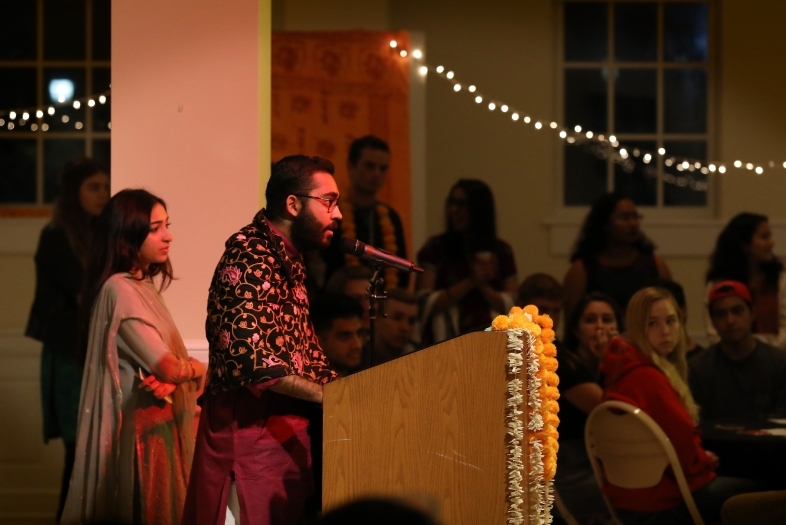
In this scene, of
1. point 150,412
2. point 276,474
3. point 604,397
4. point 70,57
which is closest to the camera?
point 276,474

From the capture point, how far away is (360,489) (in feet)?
9.28

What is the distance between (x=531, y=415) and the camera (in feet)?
8.68

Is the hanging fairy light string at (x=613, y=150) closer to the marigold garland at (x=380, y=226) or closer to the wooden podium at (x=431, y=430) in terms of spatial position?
the marigold garland at (x=380, y=226)

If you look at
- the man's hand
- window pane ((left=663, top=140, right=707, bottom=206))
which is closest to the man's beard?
the man's hand

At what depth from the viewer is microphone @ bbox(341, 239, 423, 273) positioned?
2965mm

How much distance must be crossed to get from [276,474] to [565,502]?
1.83m

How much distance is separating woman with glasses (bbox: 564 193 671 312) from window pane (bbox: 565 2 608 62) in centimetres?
188

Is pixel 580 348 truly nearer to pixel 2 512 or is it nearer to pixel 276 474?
pixel 276 474

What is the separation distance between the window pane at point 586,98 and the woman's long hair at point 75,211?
3.23 m

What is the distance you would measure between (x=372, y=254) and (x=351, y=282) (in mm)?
2168

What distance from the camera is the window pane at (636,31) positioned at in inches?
295

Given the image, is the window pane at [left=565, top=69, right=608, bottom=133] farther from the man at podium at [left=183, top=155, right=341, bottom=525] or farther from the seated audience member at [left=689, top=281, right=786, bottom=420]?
the man at podium at [left=183, top=155, right=341, bottom=525]

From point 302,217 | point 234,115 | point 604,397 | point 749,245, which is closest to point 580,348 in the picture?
point 604,397

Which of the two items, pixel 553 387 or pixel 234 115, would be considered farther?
pixel 234 115
